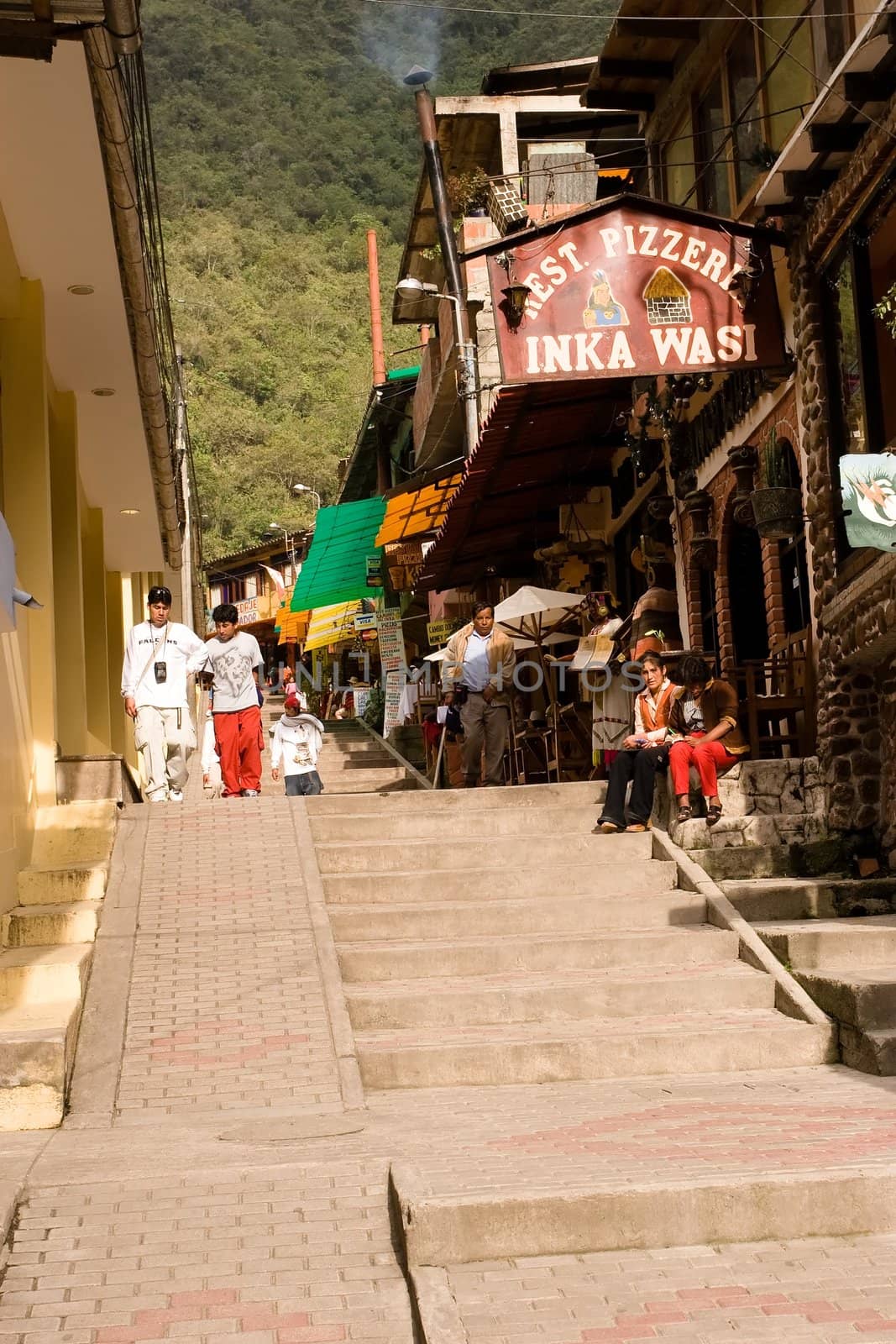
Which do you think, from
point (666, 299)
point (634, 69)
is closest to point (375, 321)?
point (634, 69)

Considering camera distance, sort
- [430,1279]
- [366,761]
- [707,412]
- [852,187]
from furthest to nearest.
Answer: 1. [366,761]
2. [707,412]
3. [852,187]
4. [430,1279]

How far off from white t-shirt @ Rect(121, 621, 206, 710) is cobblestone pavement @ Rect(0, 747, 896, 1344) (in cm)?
384

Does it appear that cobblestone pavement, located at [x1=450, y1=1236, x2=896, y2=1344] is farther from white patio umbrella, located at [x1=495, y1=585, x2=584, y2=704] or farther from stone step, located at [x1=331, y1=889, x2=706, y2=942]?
white patio umbrella, located at [x1=495, y1=585, x2=584, y2=704]

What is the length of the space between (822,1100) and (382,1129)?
1.88 metres

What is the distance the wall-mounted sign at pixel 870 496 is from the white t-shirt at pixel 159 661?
5.59m

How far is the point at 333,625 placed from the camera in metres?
34.0

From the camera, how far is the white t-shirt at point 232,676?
12867 mm

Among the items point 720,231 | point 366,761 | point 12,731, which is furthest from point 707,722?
point 366,761

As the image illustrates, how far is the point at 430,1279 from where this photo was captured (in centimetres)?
450

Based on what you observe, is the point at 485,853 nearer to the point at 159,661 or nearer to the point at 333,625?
the point at 159,661

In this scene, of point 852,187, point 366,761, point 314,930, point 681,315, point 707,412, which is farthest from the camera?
point 366,761

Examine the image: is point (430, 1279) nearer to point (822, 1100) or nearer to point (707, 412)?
point (822, 1100)

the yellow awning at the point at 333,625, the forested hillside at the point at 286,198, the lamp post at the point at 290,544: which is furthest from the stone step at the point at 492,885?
the forested hillside at the point at 286,198

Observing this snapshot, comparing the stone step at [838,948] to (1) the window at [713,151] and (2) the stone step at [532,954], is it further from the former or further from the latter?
(1) the window at [713,151]
